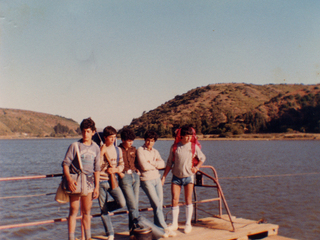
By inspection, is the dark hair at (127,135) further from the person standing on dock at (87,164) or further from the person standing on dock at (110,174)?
the person standing on dock at (87,164)

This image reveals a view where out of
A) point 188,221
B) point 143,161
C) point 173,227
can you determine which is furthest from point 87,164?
point 188,221

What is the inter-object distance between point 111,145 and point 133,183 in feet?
2.35

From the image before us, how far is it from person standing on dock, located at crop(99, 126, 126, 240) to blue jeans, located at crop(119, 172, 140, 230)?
109 mm

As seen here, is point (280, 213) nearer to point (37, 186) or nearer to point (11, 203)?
point (11, 203)

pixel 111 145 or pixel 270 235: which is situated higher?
pixel 111 145

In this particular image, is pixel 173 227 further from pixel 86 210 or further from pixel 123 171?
pixel 86 210

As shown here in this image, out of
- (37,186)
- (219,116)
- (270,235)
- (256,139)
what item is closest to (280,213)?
(270,235)

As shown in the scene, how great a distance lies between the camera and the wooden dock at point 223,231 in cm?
527

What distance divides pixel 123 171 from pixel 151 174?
514mm

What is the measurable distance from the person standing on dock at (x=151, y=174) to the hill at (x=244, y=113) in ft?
359

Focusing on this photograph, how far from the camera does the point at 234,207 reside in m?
12.9

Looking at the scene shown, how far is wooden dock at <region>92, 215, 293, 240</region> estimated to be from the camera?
17.3 feet

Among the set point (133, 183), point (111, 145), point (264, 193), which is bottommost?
point (264, 193)

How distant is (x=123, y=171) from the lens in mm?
4984
